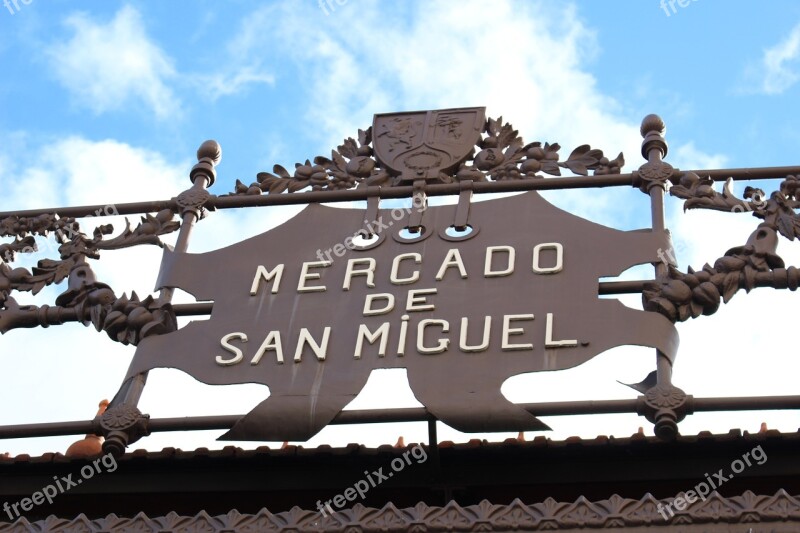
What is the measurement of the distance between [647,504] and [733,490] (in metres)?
1.65

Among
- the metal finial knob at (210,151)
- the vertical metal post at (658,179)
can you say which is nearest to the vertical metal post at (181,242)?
the metal finial knob at (210,151)

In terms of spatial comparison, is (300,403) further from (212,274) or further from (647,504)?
(647,504)

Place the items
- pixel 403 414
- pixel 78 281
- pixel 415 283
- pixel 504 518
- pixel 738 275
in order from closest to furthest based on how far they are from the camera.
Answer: pixel 504 518 < pixel 403 414 < pixel 738 275 < pixel 415 283 < pixel 78 281

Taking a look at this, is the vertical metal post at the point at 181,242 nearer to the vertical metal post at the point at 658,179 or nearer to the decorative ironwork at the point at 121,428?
the decorative ironwork at the point at 121,428

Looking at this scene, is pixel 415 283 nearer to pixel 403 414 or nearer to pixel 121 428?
pixel 403 414

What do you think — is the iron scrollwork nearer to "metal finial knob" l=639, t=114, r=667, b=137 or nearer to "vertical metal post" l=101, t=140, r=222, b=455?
"vertical metal post" l=101, t=140, r=222, b=455

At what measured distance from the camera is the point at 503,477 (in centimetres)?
884

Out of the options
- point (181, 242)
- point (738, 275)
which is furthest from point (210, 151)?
point (738, 275)

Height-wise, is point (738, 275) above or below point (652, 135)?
below

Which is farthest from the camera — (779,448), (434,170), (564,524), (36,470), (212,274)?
(434,170)

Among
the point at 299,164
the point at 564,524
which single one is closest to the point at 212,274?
the point at 299,164

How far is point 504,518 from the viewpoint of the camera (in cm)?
747

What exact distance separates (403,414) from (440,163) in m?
2.79

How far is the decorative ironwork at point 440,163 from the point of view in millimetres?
10875
